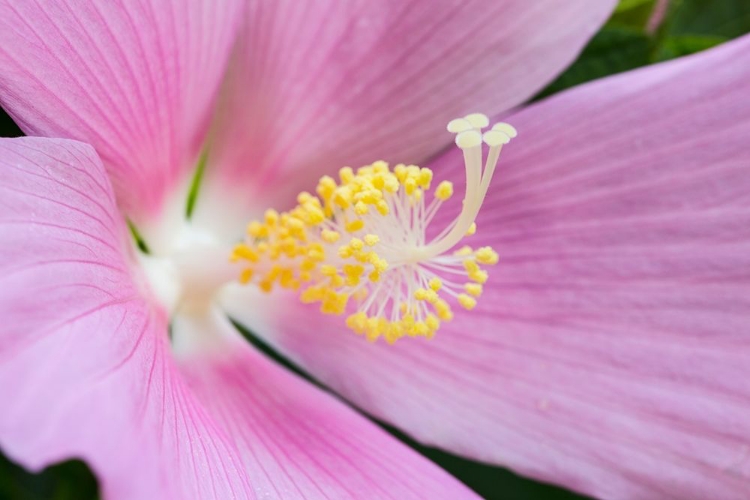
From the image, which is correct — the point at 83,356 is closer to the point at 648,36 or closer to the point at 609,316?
the point at 609,316

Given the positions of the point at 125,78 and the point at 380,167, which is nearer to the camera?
the point at 125,78

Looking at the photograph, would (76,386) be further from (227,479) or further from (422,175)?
(422,175)

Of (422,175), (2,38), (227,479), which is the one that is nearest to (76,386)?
(227,479)

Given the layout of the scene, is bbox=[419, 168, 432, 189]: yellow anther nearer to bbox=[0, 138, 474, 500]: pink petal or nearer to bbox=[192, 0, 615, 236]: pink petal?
bbox=[192, 0, 615, 236]: pink petal

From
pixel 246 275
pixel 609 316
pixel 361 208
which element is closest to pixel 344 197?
pixel 361 208

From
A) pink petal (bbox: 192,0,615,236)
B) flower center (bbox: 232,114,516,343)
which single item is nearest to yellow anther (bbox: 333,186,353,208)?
flower center (bbox: 232,114,516,343)

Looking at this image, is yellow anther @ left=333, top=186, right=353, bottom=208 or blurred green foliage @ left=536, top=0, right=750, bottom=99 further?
blurred green foliage @ left=536, top=0, right=750, bottom=99

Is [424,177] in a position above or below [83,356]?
above

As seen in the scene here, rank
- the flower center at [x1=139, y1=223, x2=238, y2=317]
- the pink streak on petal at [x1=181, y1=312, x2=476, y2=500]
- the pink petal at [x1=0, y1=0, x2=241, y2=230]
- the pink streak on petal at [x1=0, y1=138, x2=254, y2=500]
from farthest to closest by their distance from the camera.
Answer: the flower center at [x1=139, y1=223, x2=238, y2=317] → the pink streak on petal at [x1=181, y1=312, x2=476, y2=500] → the pink petal at [x1=0, y1=0, x2=241, y2=230] → the pink streak on petal at [x1=0, y1=138, x2=254, y2=500]
